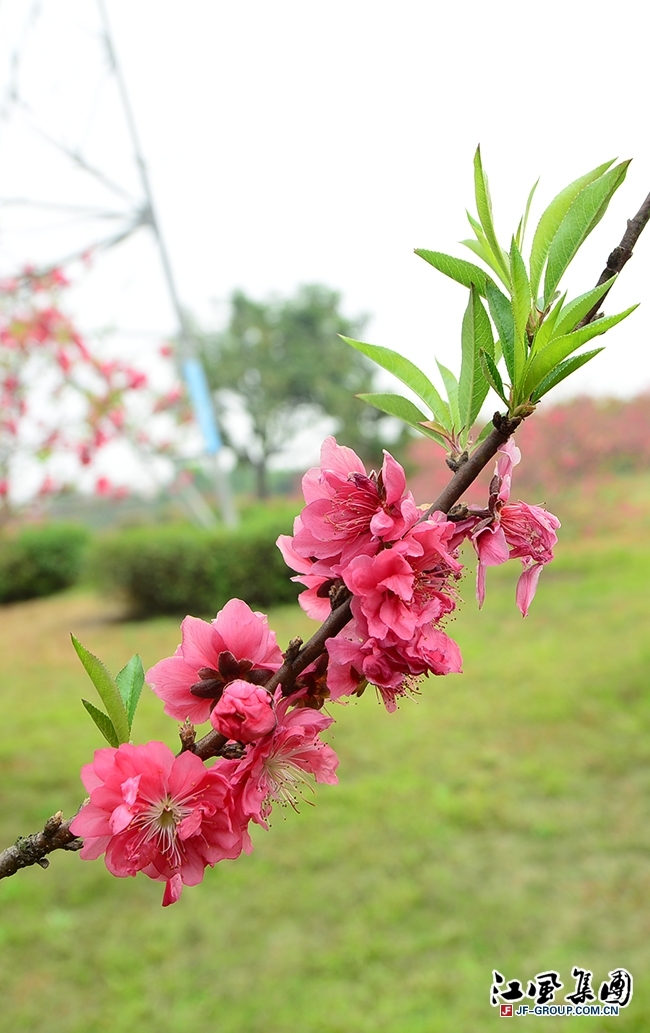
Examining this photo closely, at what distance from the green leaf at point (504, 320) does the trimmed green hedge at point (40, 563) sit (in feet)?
36.9

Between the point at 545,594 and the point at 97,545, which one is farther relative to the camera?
the point at 97,545

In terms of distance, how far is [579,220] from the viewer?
0.54 m

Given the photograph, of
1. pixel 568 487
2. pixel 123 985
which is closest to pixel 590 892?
pixel 123 985

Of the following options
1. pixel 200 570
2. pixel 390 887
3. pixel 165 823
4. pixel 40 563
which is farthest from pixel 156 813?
pixel 40 563

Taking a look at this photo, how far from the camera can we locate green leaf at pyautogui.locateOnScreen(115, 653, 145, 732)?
0.62m

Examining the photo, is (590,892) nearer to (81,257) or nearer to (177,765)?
(177,765)

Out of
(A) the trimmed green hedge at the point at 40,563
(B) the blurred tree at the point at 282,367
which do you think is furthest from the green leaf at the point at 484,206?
(B) the blurred tree at the point at 282,367

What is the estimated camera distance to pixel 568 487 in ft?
29.9

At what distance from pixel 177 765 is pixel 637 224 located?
0.46 metres

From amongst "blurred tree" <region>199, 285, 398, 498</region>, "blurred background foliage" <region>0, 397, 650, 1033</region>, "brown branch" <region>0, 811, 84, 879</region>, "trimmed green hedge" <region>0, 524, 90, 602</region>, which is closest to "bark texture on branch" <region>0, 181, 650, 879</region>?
"brown branch" <region>0, 811, 84, 879</region>

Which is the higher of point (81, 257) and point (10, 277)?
point (81, 257)

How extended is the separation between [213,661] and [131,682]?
0.09 metres

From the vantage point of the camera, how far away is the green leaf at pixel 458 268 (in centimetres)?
55

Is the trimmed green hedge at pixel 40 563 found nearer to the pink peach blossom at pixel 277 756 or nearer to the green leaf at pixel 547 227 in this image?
the pink peach blossom at pixel 277 756
